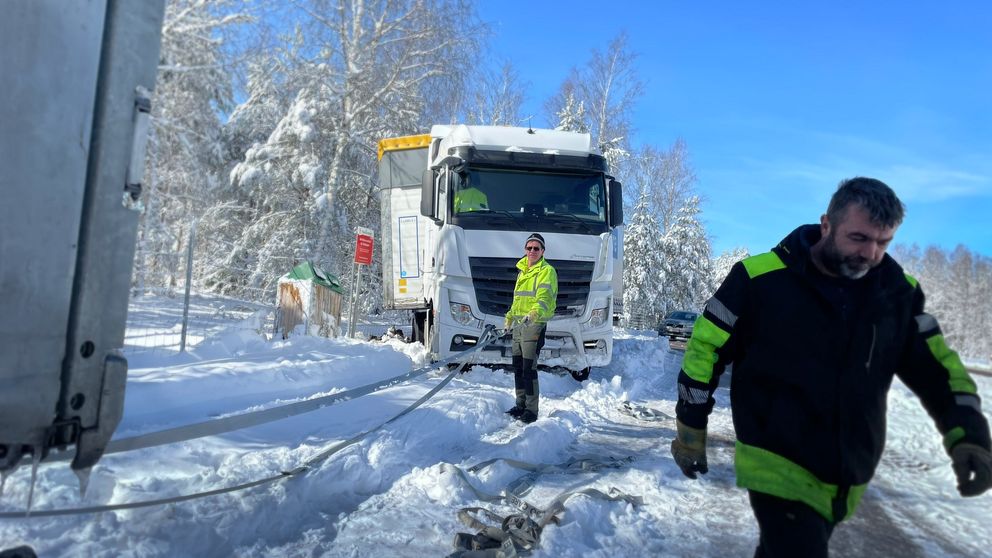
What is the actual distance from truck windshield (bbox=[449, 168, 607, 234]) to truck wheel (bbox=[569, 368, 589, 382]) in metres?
2.42

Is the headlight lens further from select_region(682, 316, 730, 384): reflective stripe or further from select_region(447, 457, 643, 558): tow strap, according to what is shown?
select_region(682, 316, 730, 384): reflective stripe

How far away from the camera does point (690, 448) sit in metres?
2.39

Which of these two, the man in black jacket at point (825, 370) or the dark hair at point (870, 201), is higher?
the dark hair at point (870, 201)

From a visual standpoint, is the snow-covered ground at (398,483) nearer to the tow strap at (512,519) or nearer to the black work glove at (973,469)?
the tow strap at (512,519)

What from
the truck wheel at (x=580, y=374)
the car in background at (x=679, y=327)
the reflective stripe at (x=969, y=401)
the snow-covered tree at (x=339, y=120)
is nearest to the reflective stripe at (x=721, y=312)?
the reflective stripe at (x=969, y=401)

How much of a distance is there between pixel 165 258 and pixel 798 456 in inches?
341

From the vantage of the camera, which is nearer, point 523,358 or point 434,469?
point 434,469

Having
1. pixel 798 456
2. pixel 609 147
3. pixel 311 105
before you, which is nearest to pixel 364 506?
pixel 798 456

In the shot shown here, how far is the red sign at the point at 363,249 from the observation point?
38.7ft

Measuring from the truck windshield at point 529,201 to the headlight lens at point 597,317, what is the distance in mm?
1205

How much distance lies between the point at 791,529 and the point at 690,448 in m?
0.45

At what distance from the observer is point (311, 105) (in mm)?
18656

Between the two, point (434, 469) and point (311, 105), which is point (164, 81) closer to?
point (311, 105)

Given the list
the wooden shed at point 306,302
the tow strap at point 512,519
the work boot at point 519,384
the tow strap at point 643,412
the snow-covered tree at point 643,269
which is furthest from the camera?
the snow-covered tree at point 643,269
